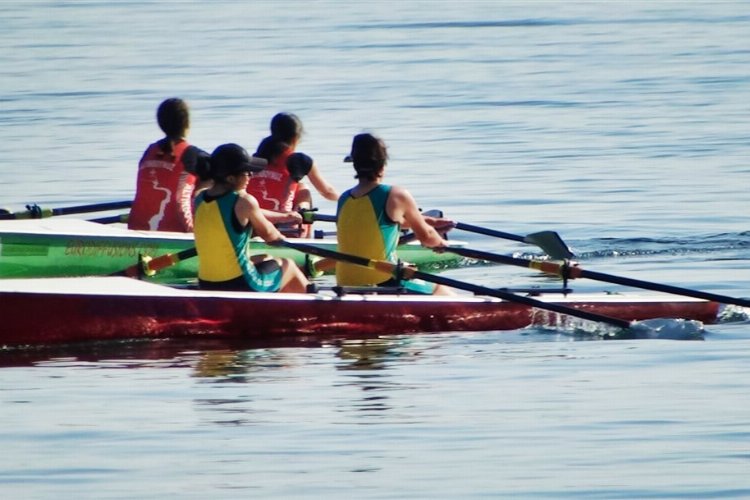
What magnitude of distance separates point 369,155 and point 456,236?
7.14 m

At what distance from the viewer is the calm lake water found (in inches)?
400

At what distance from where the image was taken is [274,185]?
16609mm

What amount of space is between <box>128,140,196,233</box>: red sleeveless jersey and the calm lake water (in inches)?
107

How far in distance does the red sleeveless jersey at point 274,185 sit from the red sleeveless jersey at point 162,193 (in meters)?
0.58

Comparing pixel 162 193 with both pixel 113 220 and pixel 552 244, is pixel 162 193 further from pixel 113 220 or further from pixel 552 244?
pixel 552 244

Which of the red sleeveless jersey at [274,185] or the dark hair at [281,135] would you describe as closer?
the dark hair at [281,135]

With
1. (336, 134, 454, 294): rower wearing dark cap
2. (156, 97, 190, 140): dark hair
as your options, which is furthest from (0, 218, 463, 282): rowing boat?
(336, 134, 454, 294): rower wearing dark cap

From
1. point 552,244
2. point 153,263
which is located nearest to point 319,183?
point 153,263

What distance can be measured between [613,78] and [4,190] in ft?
53.0

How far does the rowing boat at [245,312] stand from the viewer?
13.0 meters

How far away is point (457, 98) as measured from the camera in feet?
112

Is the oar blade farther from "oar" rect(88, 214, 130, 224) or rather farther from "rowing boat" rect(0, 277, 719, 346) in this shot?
"oar" rect(88, 214, 130, 224)

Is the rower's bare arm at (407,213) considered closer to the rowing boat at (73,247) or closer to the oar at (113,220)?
the rowing boat at (73,247)

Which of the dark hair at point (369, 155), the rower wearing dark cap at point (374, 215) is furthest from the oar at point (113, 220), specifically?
the dark hair at point (369, 155)
